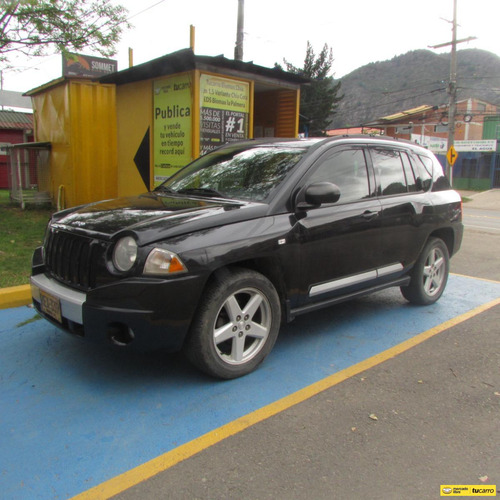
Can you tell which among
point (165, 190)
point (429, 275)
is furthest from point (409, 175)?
point (165, 190)

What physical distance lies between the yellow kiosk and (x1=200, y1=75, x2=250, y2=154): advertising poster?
0.6 inches

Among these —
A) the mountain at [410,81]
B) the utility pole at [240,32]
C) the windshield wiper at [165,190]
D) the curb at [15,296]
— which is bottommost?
the curb at [15,296]

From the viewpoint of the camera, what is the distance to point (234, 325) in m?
3.37

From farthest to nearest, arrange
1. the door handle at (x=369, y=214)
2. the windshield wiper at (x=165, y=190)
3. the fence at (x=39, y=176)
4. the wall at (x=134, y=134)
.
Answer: the fence at (x=39, y=176) → the wall at (x=134, y=134) → the windshield wiper at (x=165, y=190) → the door handle at (x=369, y=214)

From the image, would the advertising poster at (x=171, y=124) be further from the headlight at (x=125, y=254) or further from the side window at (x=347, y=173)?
the headlight at (x=125, y=254)

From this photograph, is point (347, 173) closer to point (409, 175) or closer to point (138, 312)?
point (409, 175)

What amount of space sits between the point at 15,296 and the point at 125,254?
2.38 meters

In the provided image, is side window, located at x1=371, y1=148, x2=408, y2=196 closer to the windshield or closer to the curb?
the windshield

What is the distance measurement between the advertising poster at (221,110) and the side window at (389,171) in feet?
12.0

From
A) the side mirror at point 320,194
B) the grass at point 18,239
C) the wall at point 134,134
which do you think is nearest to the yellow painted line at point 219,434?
the side mirror at point 320,194

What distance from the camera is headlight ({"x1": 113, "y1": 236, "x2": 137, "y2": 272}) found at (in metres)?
3.07

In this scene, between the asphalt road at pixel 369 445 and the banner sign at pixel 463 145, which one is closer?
the asphalt road at pixel 369 445

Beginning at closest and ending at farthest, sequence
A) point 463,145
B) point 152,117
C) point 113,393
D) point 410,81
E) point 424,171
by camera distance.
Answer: point 113,393, point 424,171, point 152,117, point 463,145, point 410,81

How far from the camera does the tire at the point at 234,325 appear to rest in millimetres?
3197
